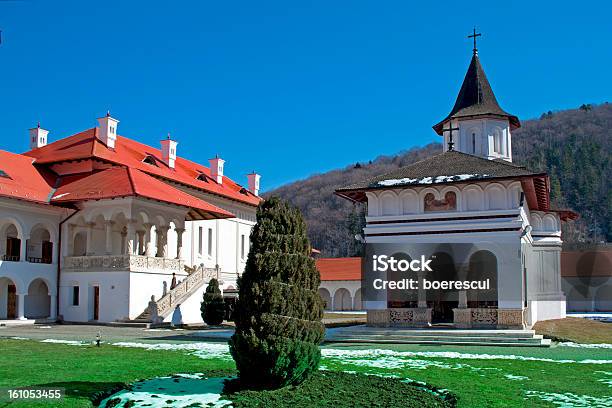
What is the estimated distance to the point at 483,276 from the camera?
22953 millimetres

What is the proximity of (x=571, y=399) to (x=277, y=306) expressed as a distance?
500 centimetres

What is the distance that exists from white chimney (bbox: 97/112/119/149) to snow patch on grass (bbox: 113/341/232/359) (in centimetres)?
2016

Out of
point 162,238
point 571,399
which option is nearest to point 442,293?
point 571,399

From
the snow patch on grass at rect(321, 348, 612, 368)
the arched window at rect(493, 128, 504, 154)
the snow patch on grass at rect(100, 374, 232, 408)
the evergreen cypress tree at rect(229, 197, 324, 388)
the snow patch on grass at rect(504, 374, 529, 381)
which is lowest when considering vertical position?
the snow patch on grass at rect(321, 348, 612, 368)

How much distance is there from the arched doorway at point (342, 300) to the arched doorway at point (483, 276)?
34262 millimetres

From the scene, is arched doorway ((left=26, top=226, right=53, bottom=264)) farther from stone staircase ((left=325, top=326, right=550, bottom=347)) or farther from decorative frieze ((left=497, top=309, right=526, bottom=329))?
decorative frieze ((left=497, top=309, right=526, bottom=329))

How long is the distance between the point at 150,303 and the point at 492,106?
19772mm

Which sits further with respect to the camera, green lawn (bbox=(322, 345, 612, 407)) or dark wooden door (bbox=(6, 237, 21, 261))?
dark wooden door (bbox=(6, 237, 21, 261))

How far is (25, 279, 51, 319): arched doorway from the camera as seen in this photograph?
32.9 metres

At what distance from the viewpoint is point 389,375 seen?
12.5m

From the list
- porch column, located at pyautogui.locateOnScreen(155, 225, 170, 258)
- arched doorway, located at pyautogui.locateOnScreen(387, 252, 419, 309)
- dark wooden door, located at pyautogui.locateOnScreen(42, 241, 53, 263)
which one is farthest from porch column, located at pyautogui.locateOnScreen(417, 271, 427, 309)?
dark wooden door, located at pyautogui.locateOnScreen(42, 241, 53, 263)

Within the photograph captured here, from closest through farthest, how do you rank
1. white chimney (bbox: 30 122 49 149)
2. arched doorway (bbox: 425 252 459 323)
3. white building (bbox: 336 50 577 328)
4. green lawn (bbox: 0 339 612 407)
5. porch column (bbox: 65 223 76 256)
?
1. green lawn (bbox: 0 339 612 407)
2. white building (bbox: 336 50 577 328)
3. arched doorway (bbox: 425 252 459 323)
4. porch column (bbox: 65 223 76 256)
5. white chimney (bbox: 30 122 49 149)

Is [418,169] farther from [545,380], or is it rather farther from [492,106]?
[545,380]

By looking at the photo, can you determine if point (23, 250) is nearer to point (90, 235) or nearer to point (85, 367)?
point (90, 235)
